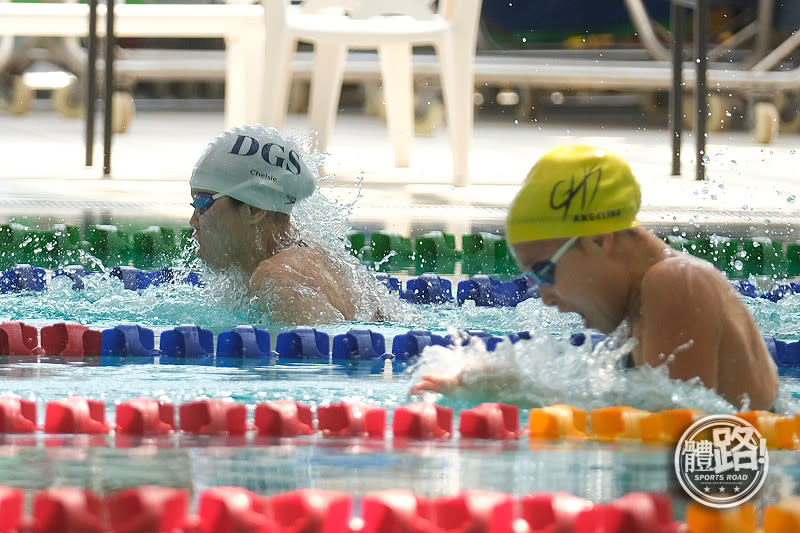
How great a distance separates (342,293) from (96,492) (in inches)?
73.8

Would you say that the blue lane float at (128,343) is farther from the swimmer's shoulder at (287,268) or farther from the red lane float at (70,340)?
the swimmer's shoulder at (287,268)

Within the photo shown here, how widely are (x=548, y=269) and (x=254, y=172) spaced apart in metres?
1.44

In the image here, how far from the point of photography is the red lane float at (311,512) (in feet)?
5.77

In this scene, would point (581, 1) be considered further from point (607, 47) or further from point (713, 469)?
point (713, 469)

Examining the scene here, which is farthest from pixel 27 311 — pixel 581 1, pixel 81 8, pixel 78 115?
pixel 581 1

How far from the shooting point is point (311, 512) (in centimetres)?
177

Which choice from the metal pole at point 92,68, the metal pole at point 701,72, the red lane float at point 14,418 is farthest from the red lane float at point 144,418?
the metal pole at point 701,72

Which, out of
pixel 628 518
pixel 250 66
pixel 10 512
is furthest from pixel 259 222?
pixel 250 66

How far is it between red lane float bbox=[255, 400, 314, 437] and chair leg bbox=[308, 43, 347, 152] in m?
5.34

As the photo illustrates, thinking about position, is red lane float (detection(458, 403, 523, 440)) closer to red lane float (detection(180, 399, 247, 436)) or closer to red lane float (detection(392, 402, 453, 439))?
red lane float (detection(392, 402, 453, 439))

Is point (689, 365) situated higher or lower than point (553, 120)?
lower

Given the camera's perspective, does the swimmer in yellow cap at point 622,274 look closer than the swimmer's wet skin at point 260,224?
Yes

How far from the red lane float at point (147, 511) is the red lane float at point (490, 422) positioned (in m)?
0.75

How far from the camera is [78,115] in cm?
1288
